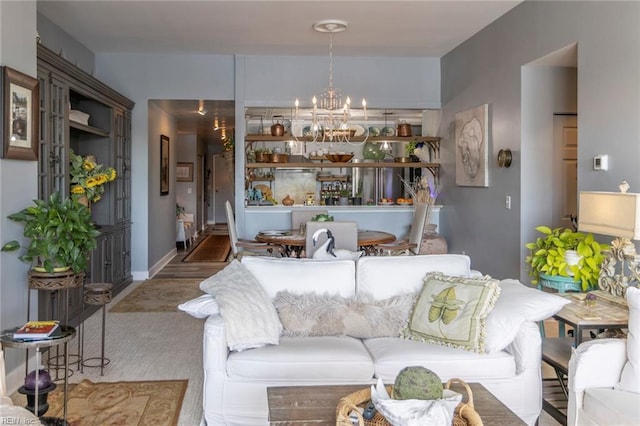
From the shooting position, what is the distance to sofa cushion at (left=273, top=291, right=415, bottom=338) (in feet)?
9.32

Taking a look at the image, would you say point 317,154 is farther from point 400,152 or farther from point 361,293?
point 361,293

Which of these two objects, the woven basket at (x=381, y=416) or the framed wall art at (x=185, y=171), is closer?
the woven basket at (x=381, y=416)

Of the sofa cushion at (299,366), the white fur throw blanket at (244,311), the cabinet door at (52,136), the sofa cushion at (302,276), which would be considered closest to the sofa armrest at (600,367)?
the sofa cushion at (299,366)

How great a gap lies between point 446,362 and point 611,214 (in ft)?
4.06

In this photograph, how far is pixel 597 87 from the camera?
3625 mm

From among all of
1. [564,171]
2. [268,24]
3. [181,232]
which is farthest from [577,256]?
[181,232]

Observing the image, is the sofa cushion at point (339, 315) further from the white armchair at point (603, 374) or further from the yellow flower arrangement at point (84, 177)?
the yellow flower arrangement at point (84, 177)

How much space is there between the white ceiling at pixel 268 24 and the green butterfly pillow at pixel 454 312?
2.90m

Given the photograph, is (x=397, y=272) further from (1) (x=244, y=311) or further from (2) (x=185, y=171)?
(2) (x=185, y=171)

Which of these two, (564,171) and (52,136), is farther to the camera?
(564,171)

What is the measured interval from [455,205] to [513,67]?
2017mm

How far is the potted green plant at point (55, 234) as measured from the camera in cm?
315

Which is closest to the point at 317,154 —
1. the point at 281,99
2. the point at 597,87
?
the point at 281,99

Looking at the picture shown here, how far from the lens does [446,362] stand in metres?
2.54
